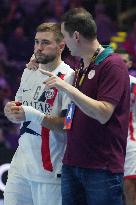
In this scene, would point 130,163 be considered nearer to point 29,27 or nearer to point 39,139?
point 39,139

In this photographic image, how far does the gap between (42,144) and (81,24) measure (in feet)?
3.43

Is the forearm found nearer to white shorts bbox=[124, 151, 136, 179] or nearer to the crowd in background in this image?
white shorts bbox=[124, 151, 136, 179]

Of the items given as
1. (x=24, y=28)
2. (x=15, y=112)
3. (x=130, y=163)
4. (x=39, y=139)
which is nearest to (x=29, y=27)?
(x=24, y=28)

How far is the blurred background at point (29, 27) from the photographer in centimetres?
1007

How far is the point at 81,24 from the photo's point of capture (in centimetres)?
389

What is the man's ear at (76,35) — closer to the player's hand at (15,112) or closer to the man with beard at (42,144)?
the man with beard at (42,144)

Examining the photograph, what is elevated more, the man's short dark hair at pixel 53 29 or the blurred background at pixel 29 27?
the blurred background at pixel 29 27

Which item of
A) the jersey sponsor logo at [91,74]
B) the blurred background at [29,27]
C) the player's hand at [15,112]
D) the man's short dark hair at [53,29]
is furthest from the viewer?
the blurred background at [29,27]

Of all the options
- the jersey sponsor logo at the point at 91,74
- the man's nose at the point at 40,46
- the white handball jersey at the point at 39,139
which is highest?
the man's nose at the point at 40,46

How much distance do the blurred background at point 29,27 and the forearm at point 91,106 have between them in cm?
530

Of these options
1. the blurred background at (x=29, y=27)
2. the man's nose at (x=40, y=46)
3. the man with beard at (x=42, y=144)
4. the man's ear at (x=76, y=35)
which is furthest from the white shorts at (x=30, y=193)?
the blurred background at (x=29, y=27)

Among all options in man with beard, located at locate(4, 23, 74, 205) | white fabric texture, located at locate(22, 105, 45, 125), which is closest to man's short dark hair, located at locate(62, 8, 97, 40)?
man with beard, located at locate(4, 23, 74, 205)

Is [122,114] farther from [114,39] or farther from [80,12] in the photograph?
[114,39]

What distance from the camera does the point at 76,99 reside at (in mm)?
3607
